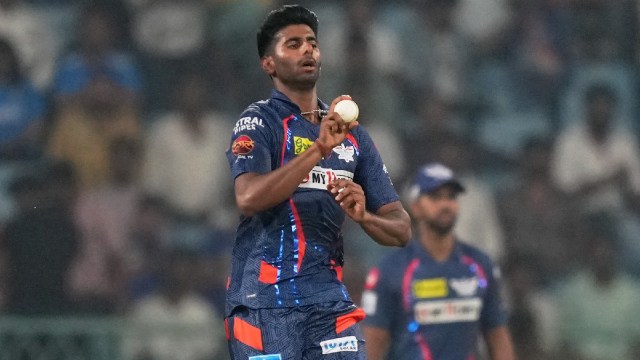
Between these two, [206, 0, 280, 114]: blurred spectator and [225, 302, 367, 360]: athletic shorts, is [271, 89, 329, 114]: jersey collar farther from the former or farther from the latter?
[206, 0, 280, 114]: blurred spectator

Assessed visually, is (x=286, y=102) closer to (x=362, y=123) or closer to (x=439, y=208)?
(x=439, y=208)

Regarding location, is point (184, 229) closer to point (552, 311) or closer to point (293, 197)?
point (552, 311)

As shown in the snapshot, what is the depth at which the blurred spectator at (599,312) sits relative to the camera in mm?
11109

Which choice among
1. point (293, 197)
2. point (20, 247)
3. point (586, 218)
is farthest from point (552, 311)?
point (293, 197)

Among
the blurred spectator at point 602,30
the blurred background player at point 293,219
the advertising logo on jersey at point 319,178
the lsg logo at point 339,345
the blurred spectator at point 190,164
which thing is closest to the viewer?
the blurred background player at point 293,219

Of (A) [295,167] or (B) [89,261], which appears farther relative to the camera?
(B) [89,261]

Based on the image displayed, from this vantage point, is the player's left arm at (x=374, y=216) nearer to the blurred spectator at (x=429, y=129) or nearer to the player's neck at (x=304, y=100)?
the player's neck at (x=304, y=100)

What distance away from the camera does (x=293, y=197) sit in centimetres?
505

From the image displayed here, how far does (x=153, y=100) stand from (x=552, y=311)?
14.1 ft

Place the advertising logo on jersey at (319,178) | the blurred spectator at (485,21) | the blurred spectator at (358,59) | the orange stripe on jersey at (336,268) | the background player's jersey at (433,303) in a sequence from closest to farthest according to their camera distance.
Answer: the advertising logo on jersey at (319,178), the orange stripe on jersey at (336,268), the background player's jersey at (433,303), the blurred spectator at (358,59), the blurred spectator at (485,21)

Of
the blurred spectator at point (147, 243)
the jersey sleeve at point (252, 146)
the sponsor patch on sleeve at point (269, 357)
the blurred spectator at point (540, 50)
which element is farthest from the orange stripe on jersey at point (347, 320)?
the blurred spectator at point (540, 50)

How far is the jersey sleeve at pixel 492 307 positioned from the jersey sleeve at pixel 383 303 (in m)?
0.61

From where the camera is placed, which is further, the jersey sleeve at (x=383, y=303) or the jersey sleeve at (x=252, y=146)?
the jersey sleeve at (x=383, y=303)

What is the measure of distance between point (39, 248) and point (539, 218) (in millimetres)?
A: 4764
